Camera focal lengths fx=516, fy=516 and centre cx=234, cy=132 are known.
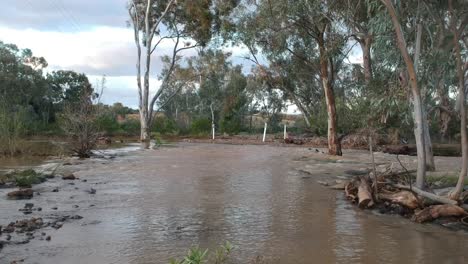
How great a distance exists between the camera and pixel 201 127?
1729 inches

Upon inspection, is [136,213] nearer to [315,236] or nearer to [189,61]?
[315,236]

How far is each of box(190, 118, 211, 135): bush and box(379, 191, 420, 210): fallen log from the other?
33.6 metres

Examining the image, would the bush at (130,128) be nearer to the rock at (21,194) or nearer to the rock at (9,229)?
the rock at (21,194)

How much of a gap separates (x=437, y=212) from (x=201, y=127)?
35.6 m

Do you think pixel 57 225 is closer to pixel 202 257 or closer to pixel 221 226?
pixel 221 226

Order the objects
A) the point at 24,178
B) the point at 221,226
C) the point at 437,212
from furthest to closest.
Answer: the point at 24,178
the point at 437,212
the point at 221,226

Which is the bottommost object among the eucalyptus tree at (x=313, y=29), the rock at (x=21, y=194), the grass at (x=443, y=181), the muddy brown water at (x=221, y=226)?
the muddy brown water at (x=221, y=226)

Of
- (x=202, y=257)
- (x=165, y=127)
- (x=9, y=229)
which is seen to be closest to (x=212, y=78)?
(x=165, y=127)

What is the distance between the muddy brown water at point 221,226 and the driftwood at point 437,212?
0.25 m


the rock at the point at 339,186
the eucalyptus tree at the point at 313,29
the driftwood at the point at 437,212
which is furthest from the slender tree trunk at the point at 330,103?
the driftwood at the point at 437,212

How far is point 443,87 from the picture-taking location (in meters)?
13.3

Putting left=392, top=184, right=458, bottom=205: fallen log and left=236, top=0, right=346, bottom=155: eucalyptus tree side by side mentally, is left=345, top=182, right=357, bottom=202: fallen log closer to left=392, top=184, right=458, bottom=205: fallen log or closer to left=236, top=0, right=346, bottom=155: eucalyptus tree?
left=392, top=184, right=458, bottom=205: fallen log

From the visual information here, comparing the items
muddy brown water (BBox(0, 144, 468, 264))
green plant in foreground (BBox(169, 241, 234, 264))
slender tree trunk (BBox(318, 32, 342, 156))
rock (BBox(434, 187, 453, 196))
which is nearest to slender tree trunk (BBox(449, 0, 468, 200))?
rock (BBox(434, 187, 453, 196))

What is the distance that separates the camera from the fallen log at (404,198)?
9594 mm
